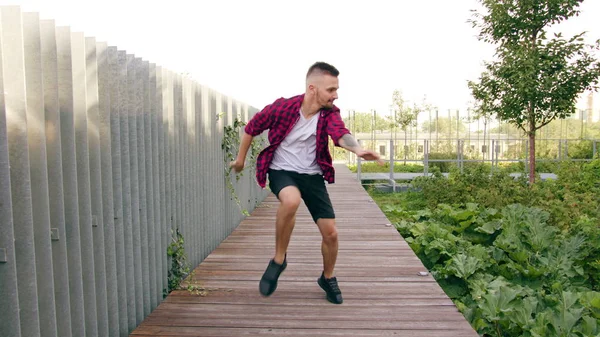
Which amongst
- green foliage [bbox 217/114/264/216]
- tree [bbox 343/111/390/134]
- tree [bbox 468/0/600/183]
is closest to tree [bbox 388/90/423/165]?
tree [bbox 343/111/390/134]

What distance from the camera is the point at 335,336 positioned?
275 cm

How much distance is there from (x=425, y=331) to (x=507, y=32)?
11.8 metres

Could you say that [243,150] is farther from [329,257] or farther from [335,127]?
[329,257]

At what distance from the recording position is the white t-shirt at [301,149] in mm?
3332

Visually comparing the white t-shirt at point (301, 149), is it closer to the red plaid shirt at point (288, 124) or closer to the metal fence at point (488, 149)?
the red plaid shirt at point (288, 124)

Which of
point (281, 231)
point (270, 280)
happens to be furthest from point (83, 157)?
point (270, 280)

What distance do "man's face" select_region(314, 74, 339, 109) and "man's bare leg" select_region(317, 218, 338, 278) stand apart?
2.50ft

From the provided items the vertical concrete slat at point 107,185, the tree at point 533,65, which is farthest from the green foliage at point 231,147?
the tree at point 533,65

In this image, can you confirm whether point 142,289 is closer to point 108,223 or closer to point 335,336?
point 108,223

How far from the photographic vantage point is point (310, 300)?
11.1 ft

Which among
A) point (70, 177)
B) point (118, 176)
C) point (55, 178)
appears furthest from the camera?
point (118, 176)

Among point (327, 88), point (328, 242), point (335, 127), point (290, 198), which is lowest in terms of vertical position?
point (328, 242)

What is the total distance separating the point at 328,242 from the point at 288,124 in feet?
2.61

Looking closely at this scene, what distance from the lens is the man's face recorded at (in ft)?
10.5
